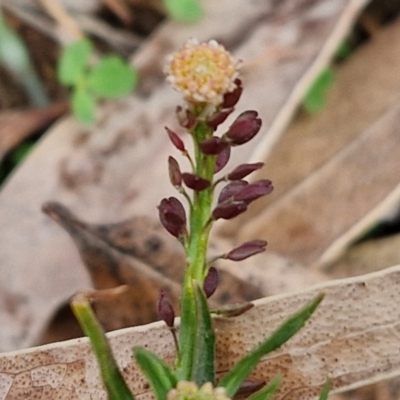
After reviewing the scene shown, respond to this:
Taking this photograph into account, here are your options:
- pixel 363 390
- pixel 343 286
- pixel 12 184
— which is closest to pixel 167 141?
pixel 12 184

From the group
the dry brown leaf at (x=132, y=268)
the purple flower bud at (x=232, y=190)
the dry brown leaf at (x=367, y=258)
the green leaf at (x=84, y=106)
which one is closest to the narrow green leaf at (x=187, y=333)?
the purple flower bud at (x=232, y=190)

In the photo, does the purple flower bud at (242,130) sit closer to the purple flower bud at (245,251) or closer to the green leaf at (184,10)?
the purple flower bud at (245,251)

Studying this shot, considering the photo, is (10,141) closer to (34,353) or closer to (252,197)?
(34,353)

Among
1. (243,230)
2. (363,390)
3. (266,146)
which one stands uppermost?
(266,146)

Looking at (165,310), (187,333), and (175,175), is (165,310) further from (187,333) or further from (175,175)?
(175,175)

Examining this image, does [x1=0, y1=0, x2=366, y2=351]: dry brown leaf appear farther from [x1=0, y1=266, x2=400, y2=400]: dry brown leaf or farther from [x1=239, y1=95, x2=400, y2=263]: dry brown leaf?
[x1=0, y1=266, x2=400, y2=400]: dry brown leaf

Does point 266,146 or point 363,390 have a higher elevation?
point 266,146
